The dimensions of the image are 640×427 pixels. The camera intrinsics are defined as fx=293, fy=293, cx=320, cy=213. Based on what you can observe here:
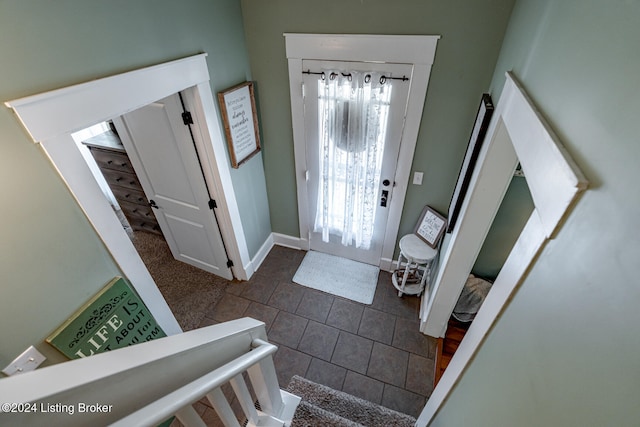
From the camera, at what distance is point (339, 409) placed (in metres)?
2.03

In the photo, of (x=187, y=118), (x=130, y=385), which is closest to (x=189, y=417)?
(x=130, y=385)

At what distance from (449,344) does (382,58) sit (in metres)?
2.36

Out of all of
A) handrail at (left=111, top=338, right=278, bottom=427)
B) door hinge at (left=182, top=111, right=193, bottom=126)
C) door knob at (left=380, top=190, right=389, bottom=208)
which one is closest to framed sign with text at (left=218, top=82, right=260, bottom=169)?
door hinge at (left=182, top=111, right=193, bottom=126)

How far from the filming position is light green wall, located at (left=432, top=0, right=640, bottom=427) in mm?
434

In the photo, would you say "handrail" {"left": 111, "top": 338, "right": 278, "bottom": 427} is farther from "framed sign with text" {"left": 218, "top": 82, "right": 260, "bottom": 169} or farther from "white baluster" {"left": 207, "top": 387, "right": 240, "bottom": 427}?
"framed sign with text" {"left": 218, "top": 82, "right": 260, "bottom": 169}

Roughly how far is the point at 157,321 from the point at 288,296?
128 cm

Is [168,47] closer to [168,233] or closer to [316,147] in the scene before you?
[316,147]

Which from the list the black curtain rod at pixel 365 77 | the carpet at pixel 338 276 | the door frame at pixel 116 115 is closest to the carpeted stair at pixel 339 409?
the carpet at pixel 338 276

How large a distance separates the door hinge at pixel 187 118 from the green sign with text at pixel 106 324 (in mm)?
1160

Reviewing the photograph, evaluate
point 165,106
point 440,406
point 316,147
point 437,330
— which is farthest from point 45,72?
point 437,330

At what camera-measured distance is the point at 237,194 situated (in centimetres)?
267

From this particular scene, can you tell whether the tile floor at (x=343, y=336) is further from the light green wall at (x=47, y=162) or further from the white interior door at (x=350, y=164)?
the light green wall at (x=47, y=162)

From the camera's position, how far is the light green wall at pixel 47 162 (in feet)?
3.67

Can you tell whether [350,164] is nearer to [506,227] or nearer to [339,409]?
[506,227]
